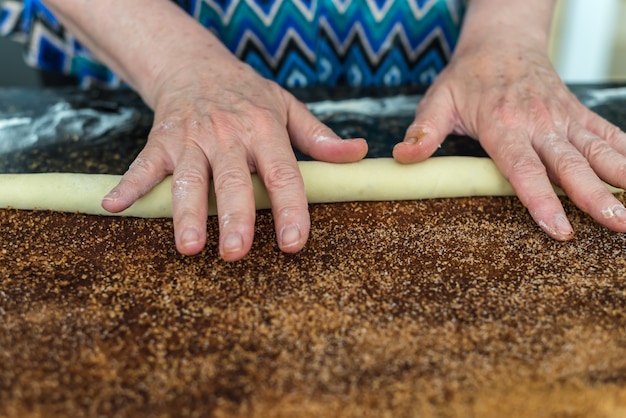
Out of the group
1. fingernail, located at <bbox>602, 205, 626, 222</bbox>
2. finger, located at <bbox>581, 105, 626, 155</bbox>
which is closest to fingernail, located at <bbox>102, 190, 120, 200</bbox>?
fingernail, located at <bbox>602, 205, 626, 222</bbox>

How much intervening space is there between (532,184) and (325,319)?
56 centimetres

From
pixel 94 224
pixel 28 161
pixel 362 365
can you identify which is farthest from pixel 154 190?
pixel 362 365

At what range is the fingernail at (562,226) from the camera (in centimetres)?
119

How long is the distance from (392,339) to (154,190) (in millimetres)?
594

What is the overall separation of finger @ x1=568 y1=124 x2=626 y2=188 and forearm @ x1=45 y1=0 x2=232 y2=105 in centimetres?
87

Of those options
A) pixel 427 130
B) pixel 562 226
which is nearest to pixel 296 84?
pixel 427 130

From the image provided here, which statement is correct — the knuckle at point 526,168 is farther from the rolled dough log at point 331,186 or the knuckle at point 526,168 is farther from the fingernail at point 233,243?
the fingernail at point 233,243

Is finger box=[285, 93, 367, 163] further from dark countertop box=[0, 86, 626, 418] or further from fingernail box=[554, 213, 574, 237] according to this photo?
fingernail box=[554, 213, 574, 237]

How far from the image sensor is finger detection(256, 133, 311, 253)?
112 centimetres

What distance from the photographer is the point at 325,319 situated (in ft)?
3.27

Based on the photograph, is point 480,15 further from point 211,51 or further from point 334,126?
point 211,51

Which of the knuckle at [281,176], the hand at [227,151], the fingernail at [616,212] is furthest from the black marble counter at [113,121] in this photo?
the fingernail at [616,212]

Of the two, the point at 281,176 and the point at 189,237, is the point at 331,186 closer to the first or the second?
the point at 281,176

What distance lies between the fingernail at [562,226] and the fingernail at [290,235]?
19.9 inches
